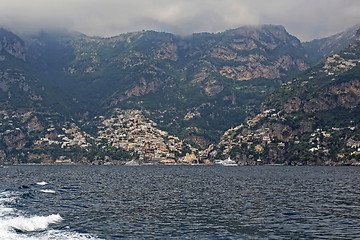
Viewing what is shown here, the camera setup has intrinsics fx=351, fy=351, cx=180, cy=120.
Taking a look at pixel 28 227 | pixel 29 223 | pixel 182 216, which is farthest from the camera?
pixel 182 216

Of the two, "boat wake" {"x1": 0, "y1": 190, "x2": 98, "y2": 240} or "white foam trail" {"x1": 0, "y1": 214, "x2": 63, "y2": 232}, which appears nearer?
"boat wake" {"x1": 0, "y1": 190, "x2": 98, "y2": 240}

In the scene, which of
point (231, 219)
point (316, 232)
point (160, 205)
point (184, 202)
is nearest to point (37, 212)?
point (160, 205)

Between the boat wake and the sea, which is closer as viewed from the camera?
the boat wake

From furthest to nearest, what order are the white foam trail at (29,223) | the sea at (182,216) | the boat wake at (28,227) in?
the white foam trail at (29,223) < the sea at (182,216) < the boat wake at (28,227)

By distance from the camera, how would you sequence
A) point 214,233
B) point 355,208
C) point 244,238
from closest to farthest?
point 244,238 → point 214,233 → point 355,208

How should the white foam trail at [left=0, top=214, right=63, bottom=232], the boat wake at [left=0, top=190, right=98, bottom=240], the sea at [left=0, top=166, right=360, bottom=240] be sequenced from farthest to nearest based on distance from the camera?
the white foam trail at [left=0, top=214, right=63, bottom=232]
the sea at [left=0, top=166, right=360, bottom=240]
the boat wake at [left=0, top=190, right=98, bottom=240]

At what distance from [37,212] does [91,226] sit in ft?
50.3

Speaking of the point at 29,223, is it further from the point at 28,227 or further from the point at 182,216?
the point at 182,216

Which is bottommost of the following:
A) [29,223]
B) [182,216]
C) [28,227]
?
[28,227]

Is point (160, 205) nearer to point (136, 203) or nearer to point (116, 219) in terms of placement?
point (136, 203)

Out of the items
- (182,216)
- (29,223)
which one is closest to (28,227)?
(29,223)

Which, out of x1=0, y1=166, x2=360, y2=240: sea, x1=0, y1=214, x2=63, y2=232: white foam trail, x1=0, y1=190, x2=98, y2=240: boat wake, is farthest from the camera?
x1=0, y1=214, x2=63, y2=232: white foam trail

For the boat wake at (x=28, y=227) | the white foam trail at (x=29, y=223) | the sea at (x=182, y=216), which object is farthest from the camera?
the white foam trail at (x=29, y=223)

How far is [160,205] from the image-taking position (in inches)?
2391
